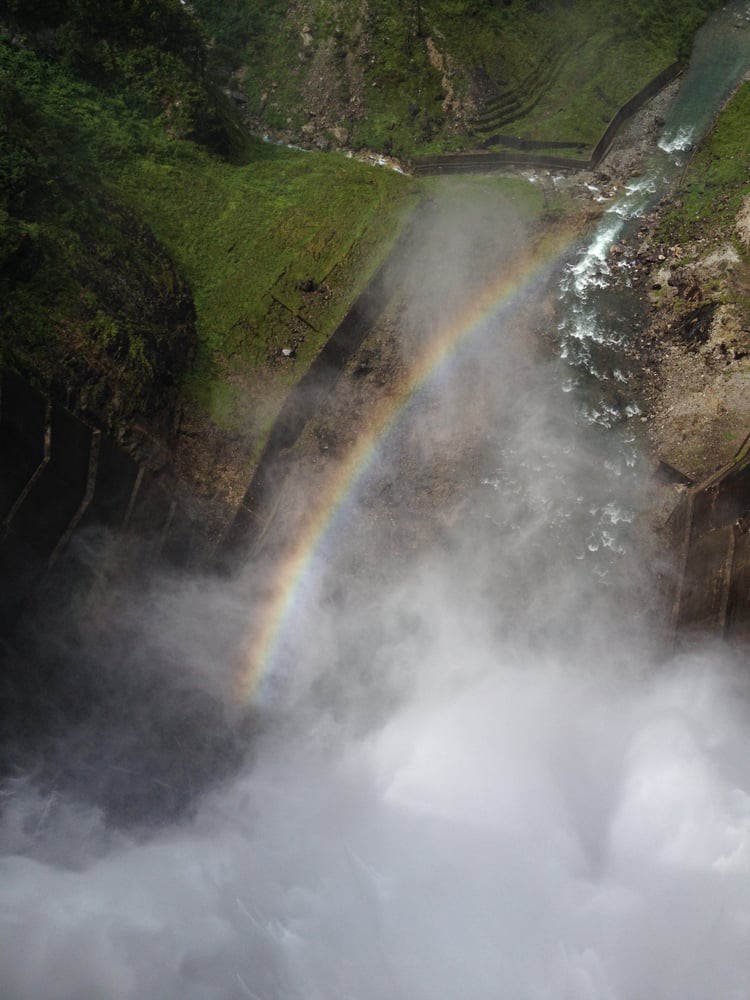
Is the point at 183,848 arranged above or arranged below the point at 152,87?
below

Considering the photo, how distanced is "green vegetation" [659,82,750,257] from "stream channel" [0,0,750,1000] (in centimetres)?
605

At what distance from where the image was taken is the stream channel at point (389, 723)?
12.6 m

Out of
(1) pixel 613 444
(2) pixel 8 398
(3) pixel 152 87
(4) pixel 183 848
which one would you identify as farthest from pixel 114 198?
(4) pixel 183 848

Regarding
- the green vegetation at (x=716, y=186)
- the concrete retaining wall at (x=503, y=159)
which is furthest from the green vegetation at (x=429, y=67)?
the green vegetation at (x=716, y=186)

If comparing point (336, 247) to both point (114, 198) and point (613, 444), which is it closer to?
point (114, 198)

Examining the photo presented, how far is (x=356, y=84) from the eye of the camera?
91.3 feet

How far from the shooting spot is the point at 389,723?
15227 mm

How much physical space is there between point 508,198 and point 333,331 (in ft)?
31.3

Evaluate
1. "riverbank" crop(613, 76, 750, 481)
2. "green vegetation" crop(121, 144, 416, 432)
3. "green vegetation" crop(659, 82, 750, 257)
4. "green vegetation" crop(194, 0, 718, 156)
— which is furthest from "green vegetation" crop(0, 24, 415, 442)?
"green vegetation" crop(659, 82, 750, 257)

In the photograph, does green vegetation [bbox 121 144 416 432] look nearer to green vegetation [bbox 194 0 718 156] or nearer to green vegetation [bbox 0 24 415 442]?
green vegetation [bbox 0 24 415 442]

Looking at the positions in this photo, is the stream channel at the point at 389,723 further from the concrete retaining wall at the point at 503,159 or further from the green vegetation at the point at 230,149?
the concrete retaining wall at the point at 503,159

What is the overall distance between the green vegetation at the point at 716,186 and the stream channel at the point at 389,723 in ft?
19.9

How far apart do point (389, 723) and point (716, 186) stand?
69.0 ft

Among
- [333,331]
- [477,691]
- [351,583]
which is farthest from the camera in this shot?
[333,331]
